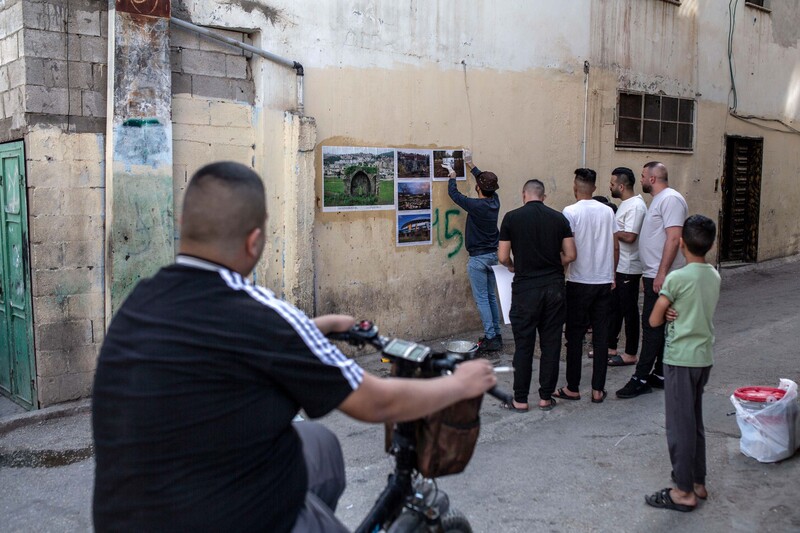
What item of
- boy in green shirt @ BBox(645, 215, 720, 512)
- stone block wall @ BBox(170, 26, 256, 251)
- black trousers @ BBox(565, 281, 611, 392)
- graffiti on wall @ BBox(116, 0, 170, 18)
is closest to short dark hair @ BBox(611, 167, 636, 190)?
black trousers @ BBox(565, 281, 611, 392)

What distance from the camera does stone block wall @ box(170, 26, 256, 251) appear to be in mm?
6559

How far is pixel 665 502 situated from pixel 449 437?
2.33 metres

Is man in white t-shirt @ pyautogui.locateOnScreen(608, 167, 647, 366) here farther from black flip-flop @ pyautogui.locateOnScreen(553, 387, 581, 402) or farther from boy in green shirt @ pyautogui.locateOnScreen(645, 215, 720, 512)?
boy in green shirt @ pyautogui.locateOnScreen(645, 215, 720, 512)

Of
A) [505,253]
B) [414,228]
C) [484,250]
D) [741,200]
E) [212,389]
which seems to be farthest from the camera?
[741,200]

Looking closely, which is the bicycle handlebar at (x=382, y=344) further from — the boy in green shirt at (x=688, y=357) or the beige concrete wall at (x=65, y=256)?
the beige concrete wall at (x=65, y=256)

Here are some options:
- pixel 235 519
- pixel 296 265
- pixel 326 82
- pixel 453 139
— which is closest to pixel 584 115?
pixel 453 139

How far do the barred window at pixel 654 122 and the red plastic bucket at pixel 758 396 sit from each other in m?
6.34

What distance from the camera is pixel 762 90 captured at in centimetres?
1341

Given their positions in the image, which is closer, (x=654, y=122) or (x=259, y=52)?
(x=259, y=52)

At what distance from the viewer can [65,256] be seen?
6121 millimetres

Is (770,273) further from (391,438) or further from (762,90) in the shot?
(391,438)

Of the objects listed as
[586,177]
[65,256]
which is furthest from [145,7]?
[586,177]

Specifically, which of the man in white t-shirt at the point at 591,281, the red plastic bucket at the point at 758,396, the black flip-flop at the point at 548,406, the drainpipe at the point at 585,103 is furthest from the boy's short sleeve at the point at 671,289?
the drainpipe at the point at 585,103

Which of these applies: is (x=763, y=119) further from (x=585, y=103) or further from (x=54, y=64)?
(x=54, y=64)
